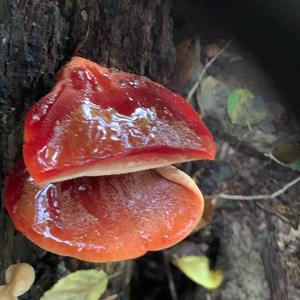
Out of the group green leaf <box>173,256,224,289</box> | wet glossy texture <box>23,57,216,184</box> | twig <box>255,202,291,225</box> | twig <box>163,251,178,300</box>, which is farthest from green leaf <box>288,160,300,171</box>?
wet glossy texture <box>23,57,216,184</box>

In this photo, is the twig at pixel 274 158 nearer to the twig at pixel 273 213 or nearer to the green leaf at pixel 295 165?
the green leaf at pixel 295 165

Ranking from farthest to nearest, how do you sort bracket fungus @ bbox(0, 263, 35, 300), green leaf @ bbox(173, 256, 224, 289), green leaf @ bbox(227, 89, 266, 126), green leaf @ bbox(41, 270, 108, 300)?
1. green leaf @ bbox(227, 89, 266, 126)
2. green leaf @ bbox(173, 256, 224, 289)
3. green leaf @ bbox(41, 270, 108, 300)
4. bracket fungus @ bbox(0, 263, 35, 300)

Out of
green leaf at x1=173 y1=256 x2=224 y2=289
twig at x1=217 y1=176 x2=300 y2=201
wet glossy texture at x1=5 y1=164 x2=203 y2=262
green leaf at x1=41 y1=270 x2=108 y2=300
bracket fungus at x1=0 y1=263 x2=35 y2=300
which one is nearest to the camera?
wet glossy texture at x1=5 y1=164 x2=203 y2=262

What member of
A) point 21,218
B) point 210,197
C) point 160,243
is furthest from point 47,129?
point 210,197

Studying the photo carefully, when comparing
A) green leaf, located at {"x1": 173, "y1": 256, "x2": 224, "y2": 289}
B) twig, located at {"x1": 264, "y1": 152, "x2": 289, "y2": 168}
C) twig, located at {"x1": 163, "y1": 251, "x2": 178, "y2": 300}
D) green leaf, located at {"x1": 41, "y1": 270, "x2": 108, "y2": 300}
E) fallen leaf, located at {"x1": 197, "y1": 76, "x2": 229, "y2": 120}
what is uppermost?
fallen leaf, located at {"x1": 197, "y1": 76, "x2": 229, "y2": 120}

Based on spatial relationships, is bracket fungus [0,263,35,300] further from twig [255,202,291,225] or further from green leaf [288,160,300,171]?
green leaf [288,160,300,171]

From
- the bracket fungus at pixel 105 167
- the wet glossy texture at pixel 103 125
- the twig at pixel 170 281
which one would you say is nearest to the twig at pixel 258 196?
the twig at pixel 170 281

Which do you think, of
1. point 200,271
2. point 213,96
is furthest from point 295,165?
point 200,271
